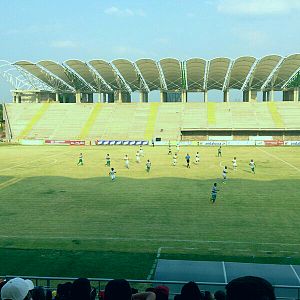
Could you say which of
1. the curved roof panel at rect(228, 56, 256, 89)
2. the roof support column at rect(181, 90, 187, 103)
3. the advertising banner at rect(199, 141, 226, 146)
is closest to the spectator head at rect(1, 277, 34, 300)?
the advertising banner at rect(199, 141, 226, 146)

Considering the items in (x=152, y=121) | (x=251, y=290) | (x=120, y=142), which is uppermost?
(x=251, y=290)

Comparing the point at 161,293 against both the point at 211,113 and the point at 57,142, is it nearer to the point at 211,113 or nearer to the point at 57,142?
the point at 57,142

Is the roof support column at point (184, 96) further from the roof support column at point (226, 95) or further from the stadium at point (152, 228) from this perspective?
the stadium at point (152, 228)

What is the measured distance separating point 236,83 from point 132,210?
239 feet

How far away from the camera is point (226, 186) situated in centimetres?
2542

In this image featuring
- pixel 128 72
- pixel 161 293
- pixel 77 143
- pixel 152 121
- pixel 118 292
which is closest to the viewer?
pixel 118 292

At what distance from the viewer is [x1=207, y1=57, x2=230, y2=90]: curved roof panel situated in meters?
73.6

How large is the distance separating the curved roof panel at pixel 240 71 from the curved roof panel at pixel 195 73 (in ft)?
20.2

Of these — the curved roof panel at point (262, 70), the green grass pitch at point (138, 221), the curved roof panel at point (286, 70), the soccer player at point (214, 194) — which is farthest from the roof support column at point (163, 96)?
the soccer player at point (214, 194)

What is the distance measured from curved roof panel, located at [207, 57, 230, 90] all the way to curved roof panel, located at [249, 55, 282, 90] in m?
6.17

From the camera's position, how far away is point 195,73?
8050 cm

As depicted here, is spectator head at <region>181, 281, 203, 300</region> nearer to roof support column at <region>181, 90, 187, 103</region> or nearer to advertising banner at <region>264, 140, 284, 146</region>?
advertising banner at <region>264, 140, 284, 146</region>

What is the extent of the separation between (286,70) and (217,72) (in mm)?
13702

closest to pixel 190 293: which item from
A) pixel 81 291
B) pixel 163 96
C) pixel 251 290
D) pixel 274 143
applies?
pixel 81 291
